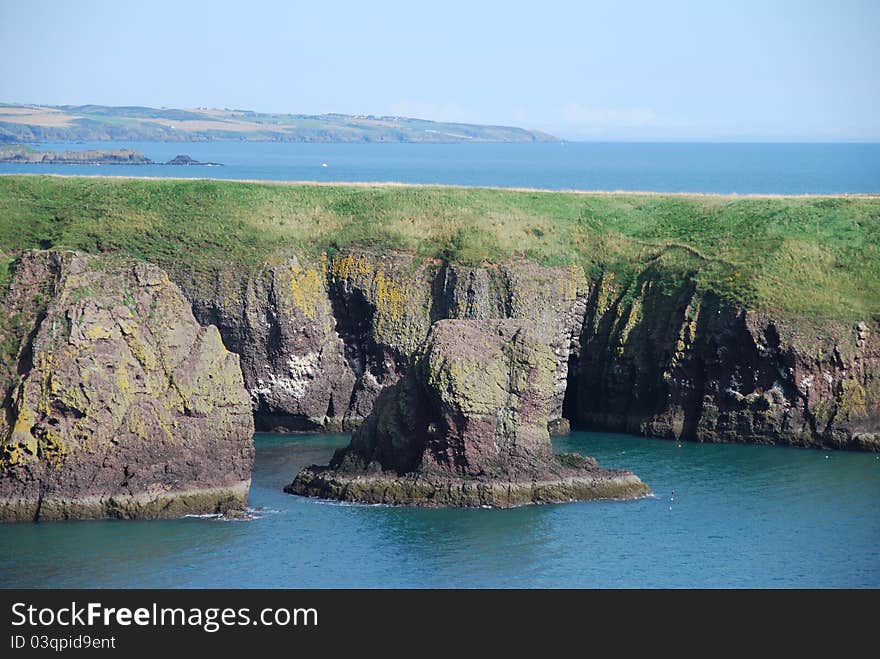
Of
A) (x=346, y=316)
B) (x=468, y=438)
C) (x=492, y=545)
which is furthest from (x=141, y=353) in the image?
(x=346, y=316)

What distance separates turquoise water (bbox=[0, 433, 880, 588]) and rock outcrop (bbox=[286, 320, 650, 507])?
0.97 meters

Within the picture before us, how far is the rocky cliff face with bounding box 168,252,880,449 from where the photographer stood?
71.9 m

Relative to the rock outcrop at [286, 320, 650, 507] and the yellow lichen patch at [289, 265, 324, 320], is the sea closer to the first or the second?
the rock outcrop at [286, 320, 650, 507]

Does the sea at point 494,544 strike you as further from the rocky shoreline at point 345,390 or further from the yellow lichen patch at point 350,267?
the yellow lichen patch at point 350,267

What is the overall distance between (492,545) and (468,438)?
5.86m

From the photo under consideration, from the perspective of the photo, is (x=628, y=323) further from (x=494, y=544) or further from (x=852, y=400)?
(x=494, y=544)

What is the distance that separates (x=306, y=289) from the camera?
3012 inches

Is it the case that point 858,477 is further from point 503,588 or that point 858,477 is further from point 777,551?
point 503,588

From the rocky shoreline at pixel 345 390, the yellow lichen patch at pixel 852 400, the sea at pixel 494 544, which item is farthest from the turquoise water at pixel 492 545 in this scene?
the yellow lichen patch at pixel 852 400

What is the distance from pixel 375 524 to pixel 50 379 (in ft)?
42.5

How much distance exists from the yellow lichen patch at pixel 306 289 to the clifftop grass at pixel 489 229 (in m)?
1.37

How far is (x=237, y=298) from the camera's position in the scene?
75438mm

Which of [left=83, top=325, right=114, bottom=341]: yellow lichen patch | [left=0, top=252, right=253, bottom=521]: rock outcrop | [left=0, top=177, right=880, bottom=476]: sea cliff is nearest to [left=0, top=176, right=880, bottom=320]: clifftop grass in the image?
[left=0, top=177, right=880, bottom=476]: sea cliff

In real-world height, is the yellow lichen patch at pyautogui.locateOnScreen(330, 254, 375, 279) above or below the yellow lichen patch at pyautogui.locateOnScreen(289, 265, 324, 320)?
above
